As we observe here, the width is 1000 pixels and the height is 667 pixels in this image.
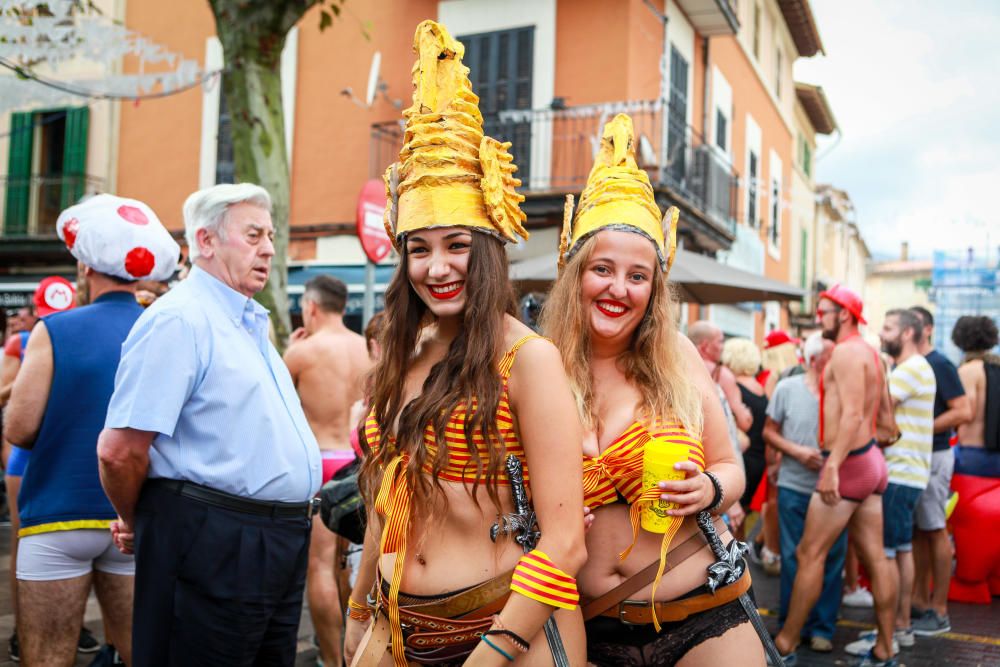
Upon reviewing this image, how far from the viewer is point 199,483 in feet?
8.70

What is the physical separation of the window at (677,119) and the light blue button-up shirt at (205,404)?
449 inches

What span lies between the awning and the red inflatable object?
2626 mm

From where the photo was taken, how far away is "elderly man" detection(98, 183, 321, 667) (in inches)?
102

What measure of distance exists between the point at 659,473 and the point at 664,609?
39 centimetres

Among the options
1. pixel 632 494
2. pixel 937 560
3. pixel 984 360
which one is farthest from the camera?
pixel 984 360

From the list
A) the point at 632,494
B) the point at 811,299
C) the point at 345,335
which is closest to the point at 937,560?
the point at 345,335

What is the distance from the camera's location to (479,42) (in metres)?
13.8

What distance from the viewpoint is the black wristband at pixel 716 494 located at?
7.78ft

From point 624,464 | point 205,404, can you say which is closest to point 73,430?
point 205,404

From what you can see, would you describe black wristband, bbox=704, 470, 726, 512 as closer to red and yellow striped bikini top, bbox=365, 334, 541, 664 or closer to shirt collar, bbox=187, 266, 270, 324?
red and yellow striped bikini top, bbox=365, 334, 541, 664

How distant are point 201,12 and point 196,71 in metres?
8.79

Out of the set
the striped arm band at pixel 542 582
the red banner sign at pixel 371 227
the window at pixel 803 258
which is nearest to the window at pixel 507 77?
the red banner sign at pixel 371 227

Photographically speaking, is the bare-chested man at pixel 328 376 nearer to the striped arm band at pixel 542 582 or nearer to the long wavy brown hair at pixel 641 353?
the long wavy brown hair at pixel 641 353

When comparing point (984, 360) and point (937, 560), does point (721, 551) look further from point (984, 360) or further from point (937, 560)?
point (984, 360)
